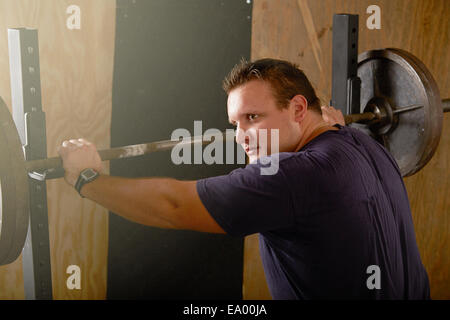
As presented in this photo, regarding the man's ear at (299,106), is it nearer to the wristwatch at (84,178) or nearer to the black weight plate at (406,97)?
the wristwatch at (84,178)

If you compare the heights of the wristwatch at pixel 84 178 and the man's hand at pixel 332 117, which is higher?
the man's hand at pixel 332 117

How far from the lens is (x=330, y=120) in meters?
1.87

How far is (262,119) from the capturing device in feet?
4.68

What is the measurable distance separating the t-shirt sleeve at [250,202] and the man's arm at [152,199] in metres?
0.03

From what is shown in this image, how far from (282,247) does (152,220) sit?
1.14ft

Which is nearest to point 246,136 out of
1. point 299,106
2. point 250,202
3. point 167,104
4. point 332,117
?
point 299,106

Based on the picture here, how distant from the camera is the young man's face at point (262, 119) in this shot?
1.42m

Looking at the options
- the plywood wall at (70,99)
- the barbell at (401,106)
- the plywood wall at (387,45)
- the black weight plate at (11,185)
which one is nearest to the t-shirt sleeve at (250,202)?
the black weight plate at (11,185)

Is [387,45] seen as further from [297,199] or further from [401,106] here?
[297,199]

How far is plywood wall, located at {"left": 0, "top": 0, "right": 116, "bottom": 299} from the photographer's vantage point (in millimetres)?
1990

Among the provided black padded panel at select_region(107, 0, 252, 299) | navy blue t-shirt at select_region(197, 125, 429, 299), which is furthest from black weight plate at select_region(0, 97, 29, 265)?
black padded panel at select_region(107, 0, 252, 299)

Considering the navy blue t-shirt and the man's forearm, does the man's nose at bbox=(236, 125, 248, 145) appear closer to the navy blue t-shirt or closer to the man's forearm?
the navy blue t-shirt

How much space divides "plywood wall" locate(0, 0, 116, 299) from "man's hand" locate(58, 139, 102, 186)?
79 cm

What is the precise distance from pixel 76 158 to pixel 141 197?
0.68 ft
